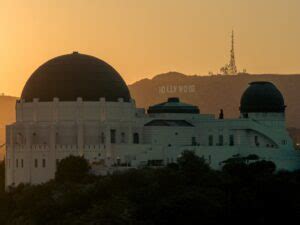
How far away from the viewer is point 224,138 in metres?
153

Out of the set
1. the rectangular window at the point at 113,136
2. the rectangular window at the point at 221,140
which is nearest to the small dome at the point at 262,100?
the rectangular window at the point at 221,140

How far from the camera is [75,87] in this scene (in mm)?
146750

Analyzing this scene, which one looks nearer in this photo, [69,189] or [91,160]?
[69,189]

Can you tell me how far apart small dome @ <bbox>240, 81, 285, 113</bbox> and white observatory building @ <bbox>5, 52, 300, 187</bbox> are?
17.5 feet

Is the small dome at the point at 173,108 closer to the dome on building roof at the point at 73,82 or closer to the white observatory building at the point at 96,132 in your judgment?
the white observatory building at the point at 96,132

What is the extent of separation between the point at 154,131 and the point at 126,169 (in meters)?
11.0

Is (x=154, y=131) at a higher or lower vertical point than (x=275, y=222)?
higher

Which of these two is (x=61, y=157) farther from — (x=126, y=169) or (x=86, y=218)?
(x=86, y=218)

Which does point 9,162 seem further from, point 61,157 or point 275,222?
point 275,222

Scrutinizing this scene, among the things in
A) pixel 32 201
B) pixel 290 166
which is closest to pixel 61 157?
pixel 32 201

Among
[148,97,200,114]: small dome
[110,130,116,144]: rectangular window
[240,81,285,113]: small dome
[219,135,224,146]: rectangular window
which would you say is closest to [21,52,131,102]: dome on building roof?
[110,130,116,144]: rectangular window

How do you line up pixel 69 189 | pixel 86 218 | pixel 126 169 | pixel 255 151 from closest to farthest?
pixel 86 218
pixel 69 189
pixel 126 169
pixel 255 151

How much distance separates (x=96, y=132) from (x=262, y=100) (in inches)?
801

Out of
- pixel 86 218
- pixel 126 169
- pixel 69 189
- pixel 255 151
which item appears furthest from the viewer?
pixel 255 151
